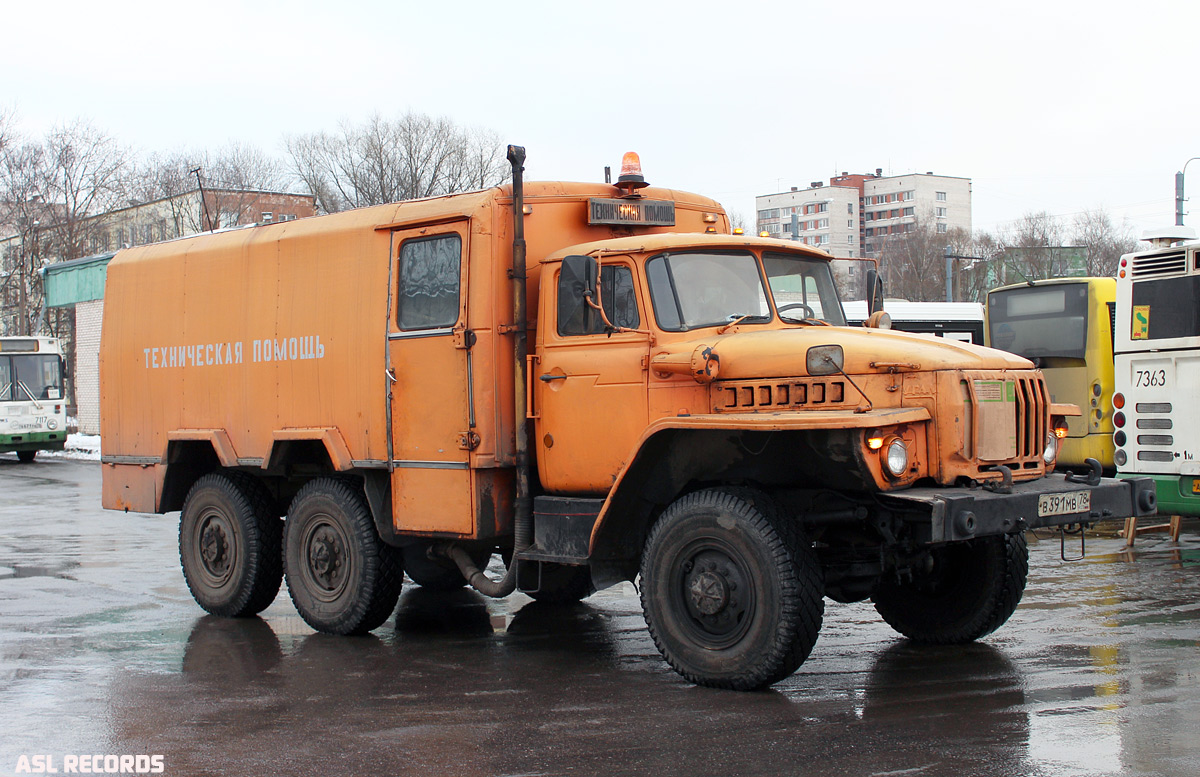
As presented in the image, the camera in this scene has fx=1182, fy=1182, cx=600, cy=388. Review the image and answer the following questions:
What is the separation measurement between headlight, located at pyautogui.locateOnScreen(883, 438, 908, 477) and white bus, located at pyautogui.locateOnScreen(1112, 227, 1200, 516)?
698 cm

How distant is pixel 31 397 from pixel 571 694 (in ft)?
92.2

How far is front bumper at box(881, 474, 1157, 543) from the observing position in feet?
20.2

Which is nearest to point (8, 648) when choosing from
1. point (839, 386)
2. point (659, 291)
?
point (659, 291)

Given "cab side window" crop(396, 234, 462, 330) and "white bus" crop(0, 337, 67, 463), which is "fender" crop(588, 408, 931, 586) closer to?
"cab side window" crop(396, 234, 462, 330)

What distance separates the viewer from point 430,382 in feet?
27.1

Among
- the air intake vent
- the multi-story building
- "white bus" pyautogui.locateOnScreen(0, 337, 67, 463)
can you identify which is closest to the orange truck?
the air intake vent

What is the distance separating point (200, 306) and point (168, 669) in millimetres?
3468

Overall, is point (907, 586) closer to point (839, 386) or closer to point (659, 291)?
point (839, 386)

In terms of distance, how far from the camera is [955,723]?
19.6ft

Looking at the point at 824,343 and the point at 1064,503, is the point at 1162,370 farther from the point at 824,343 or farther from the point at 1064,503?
the point at 824,343

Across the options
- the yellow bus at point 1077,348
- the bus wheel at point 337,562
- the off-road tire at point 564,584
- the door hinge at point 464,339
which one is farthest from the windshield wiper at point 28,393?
the door hinge at point 464,339

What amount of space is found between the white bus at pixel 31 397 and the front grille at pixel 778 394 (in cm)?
2785

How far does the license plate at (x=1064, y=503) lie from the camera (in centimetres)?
664

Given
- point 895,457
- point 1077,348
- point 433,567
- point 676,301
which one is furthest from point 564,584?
point 1077,348
